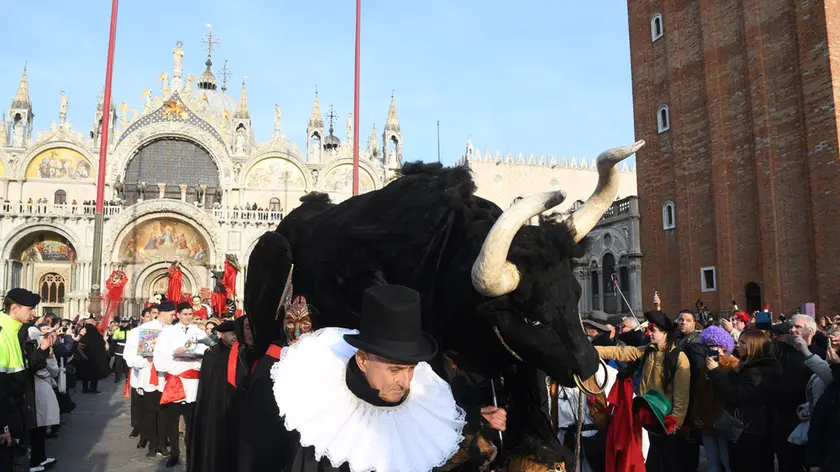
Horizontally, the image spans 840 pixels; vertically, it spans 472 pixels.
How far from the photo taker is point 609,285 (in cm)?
2752

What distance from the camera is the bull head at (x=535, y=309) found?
105 inches

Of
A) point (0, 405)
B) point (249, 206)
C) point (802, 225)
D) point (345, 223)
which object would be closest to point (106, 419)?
point (0, 405)

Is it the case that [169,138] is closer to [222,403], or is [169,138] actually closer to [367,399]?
[222,403]

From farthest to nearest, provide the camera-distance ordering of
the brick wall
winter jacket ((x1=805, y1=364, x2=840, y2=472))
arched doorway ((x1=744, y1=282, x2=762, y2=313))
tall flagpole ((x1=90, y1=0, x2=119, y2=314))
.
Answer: arched doorway ((x1=744, y1=282, x2=762, y2=313))
the brick wall
tall flagpole ((x1=90, y1=0, x2=119, y2=314))
winter jacket ((x1=805, y1=364, x2=840, y2=472))

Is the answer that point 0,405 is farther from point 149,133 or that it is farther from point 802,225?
point 149,133

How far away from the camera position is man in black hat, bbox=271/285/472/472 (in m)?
2.19

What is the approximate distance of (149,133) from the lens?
113 ft

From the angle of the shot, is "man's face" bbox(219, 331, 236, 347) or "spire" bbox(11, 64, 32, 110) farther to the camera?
"spire" bbox(11, 64, 32, 110)

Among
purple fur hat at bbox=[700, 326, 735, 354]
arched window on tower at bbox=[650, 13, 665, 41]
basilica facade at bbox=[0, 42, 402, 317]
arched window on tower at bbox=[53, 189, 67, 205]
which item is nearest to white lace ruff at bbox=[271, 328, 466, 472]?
purple fur hat at bbox=[700, 326, 735, 354]

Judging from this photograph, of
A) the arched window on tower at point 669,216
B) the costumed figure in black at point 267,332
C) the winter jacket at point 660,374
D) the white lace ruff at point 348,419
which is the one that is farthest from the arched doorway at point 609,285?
the white lace ruff at point 348,419

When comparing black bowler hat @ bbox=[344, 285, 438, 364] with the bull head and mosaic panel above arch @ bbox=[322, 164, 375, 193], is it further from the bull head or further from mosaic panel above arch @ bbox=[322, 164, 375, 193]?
mosaic panel above arch @ bbox=[322, 164, 375, 193]

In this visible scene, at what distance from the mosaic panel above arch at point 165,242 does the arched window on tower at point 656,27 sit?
23.7 metres

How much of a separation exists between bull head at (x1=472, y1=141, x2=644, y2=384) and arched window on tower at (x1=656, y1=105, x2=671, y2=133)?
23.1m

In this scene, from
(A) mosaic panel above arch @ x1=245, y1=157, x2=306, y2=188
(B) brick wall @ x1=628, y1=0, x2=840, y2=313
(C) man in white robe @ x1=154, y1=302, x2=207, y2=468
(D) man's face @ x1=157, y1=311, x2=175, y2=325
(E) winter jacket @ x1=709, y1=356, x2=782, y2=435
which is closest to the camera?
(E) winter jacket @ x1=709, y1=356, x2=782, y2=435
